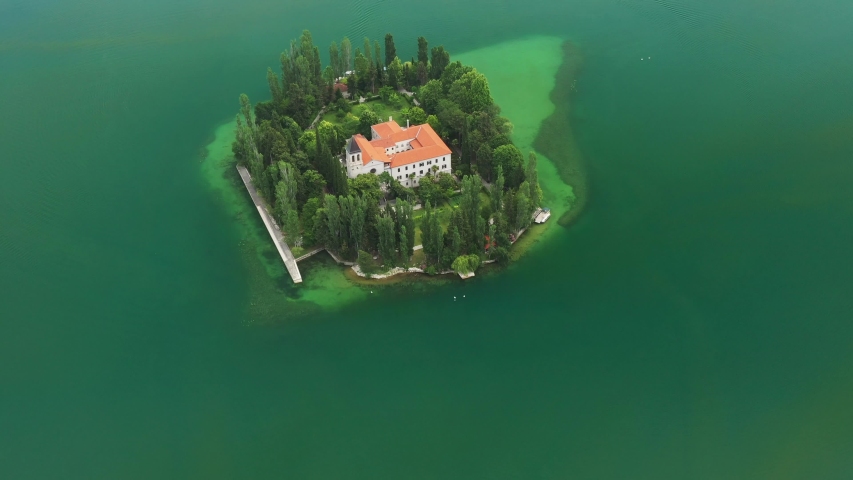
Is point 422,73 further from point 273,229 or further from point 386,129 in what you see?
point 273,229

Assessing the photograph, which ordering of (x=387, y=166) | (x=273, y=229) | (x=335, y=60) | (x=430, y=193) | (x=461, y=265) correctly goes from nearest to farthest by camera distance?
(x=461, y=265) → (x=273, y=229) → (x=430, y=193) → (x=387, y=166) → (x=335, y=60)

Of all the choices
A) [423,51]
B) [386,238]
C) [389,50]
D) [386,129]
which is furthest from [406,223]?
[389,50]

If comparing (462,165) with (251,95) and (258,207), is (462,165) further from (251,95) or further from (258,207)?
(251,95)

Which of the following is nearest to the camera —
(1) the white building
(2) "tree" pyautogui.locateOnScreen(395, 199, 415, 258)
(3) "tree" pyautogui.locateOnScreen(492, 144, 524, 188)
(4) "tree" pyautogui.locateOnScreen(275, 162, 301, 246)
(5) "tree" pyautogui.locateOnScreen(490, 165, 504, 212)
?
(2) "tree" pyautogui.locateOnScreen(395, 199, 415, 258)

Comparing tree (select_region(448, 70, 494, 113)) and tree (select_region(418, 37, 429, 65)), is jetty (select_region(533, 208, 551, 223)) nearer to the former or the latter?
tree (select_region(448, 70, 494, 113))

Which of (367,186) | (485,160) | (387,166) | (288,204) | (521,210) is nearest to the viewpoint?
(521,210)

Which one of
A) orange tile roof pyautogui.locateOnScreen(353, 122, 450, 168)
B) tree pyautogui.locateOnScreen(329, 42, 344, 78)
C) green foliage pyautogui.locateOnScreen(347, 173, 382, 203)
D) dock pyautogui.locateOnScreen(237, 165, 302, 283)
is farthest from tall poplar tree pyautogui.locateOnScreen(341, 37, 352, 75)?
green foliage pyautogui.locateOnScreen(347, 173, 382, 203)
